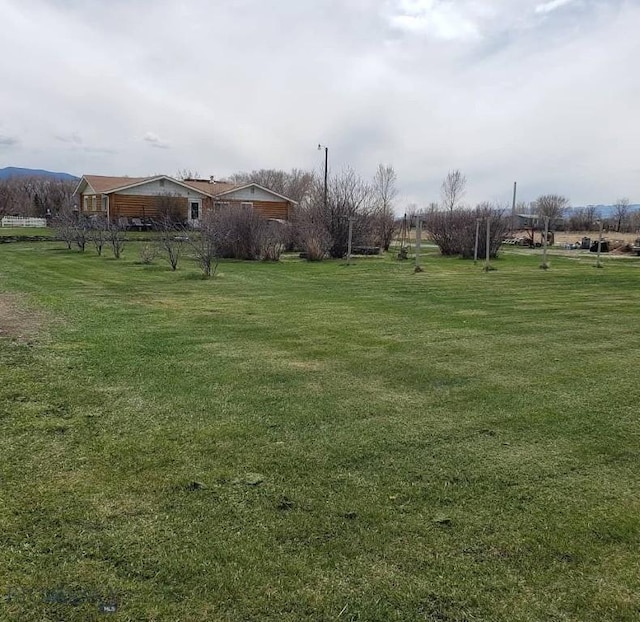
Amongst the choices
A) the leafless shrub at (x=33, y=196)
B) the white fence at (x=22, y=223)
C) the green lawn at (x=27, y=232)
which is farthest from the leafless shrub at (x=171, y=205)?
the leafless shrub at (x=33, y=196)

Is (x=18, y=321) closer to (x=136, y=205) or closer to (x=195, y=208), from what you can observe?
(x=136, y=205)

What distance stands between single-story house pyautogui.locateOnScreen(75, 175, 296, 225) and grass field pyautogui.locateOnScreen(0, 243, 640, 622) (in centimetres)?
3020

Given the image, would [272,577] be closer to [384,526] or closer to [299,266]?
[384,526]

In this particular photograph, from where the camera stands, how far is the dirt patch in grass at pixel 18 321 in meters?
6.19

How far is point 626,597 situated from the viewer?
207cm

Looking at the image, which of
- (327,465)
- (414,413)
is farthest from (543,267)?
(327,465)

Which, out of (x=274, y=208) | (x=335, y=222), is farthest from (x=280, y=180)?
(x=335, y=222)

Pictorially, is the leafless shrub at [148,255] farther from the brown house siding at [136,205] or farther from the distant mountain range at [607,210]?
the distant mountain range at [607,210]

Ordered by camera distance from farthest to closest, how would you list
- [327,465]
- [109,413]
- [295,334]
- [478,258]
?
[478,258], [295,334], [109,413], [327,465]

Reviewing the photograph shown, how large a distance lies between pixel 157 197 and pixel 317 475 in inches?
1400

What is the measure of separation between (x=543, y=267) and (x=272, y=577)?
1639 cm

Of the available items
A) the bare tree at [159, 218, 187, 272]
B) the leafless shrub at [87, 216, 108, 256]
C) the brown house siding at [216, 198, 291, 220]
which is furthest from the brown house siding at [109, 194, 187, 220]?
the bare tree at [159, 218, 187, 272]

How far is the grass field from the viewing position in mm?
2086

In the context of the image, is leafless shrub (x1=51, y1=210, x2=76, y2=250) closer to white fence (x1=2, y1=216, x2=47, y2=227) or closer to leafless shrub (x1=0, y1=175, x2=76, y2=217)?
white fence (x1=2, y1=216, x2=47, y2=227)
